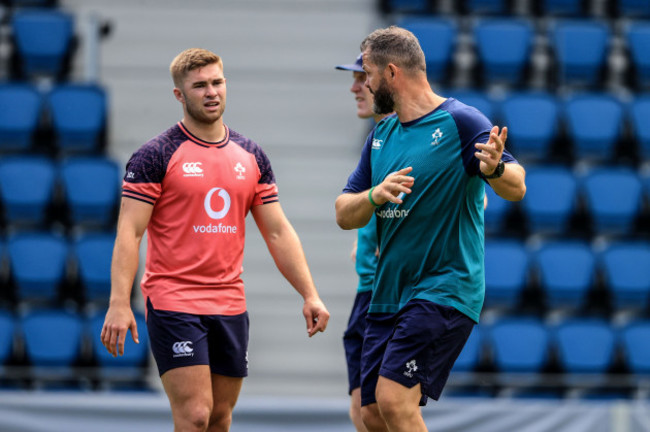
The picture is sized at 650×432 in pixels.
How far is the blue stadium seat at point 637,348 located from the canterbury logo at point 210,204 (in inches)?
204

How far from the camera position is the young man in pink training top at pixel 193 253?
4.64 metres

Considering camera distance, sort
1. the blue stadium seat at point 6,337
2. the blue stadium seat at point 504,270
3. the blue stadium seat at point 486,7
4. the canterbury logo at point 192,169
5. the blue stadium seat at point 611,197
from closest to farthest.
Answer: the canterbury logo at point 192,169 < the blue stadium seat at point 6,337 < the blue stadium seat at point 504,270 < the blue stadium seat at point 611,197 < the blue stadium seat at point 486,7

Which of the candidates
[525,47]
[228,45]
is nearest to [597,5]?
[525,47]

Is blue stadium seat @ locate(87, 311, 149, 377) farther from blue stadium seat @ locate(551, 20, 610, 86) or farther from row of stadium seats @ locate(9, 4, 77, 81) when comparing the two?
blue stadium seat @ locate(551, 20, 610, 86)

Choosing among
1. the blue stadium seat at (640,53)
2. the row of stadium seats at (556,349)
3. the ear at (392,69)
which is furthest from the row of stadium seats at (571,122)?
the ear at (392,69)

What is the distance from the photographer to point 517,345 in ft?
28.2

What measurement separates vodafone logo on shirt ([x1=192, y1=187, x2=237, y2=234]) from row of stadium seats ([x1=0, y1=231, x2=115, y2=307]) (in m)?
4.17

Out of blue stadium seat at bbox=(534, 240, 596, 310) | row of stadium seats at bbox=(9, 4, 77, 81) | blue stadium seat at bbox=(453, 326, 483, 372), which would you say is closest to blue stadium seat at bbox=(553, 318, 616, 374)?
blue stadium seat at bbox=(534, 240, 596, 310)

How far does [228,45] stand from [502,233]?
3857 mm

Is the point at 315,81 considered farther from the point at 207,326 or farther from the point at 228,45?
the point at 207,326

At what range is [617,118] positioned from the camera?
1008cm

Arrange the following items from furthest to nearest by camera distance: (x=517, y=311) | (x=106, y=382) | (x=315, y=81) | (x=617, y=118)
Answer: (x=315, y=81) → (x=617, y=118) → (x=517, y=311) → (x=106, y=382)

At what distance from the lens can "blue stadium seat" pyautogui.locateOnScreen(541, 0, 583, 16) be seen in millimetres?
11547

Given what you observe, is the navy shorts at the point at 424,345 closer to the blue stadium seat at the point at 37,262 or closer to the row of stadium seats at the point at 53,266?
the row of stadium seats at the point at 53,266
